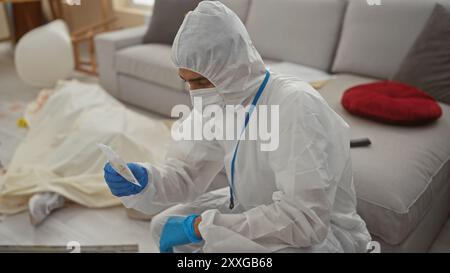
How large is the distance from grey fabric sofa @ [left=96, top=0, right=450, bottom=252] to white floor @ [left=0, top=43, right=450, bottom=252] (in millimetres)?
243

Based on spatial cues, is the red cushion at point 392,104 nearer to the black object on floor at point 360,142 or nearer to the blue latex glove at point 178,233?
the black object on floor at point 360,142

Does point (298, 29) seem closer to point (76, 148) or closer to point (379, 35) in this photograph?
point (379, 35)

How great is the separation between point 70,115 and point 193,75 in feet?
4.09

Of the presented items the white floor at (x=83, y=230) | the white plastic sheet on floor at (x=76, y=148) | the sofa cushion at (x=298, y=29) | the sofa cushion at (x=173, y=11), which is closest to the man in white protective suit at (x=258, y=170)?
the sofa cushion at (x=173, y=11)

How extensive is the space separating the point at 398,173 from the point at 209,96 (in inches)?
23.9

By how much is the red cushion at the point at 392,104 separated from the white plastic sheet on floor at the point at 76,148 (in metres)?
0.76

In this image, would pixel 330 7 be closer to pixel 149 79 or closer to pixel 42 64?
pixel 149 79

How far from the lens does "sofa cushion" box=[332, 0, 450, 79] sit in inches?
62.5

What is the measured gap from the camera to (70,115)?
195 centimetres

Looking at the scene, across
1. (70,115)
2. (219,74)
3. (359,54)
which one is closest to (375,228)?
(219,74)

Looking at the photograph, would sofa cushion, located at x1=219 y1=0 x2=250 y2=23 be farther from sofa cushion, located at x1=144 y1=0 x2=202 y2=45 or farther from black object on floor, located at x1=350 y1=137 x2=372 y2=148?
black object on floor, located at x1=350 y1=137 x2=372 y2=148

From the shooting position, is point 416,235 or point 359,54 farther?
point 359,54

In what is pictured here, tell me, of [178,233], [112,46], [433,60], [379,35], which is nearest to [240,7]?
[178,233]

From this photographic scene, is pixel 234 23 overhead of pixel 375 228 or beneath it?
overhead
